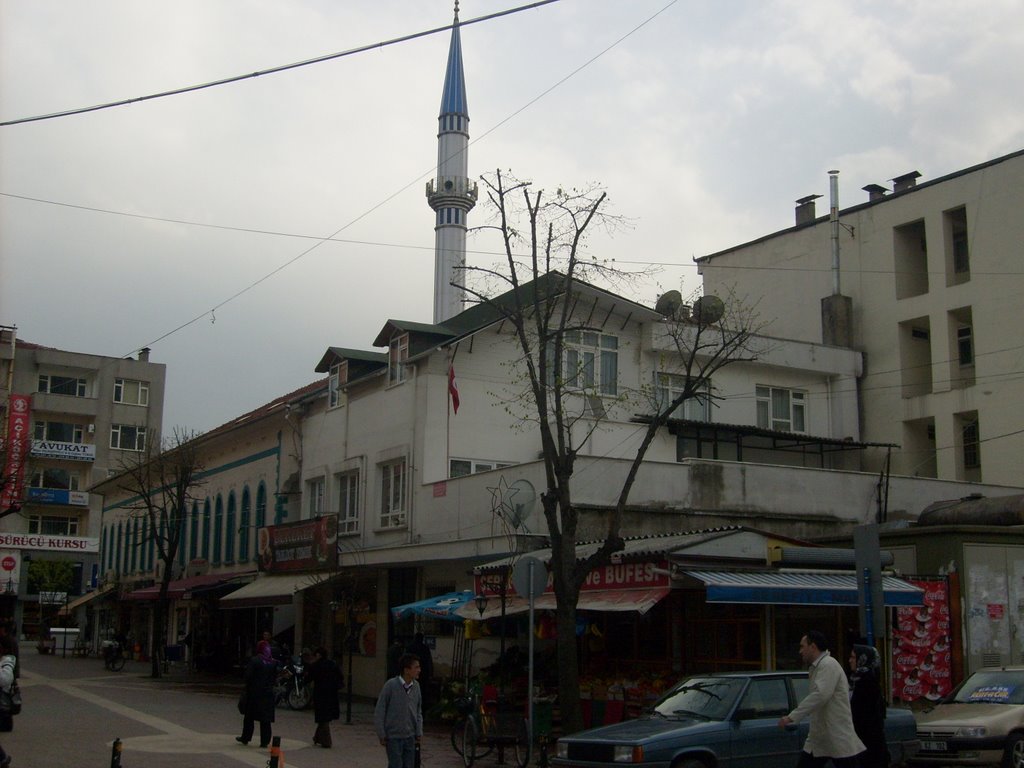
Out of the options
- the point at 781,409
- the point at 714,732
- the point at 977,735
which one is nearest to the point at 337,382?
the point at 781,409

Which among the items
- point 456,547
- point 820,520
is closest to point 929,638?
point 820,520

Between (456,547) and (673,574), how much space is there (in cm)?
831

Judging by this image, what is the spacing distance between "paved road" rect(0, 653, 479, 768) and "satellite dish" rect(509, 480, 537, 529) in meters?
4.56

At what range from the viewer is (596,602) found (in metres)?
18.6

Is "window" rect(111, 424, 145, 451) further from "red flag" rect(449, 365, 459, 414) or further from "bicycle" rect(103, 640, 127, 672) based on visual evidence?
"red flag" rect(449, 365, 459, 414)

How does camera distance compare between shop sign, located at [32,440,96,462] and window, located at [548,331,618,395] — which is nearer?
window, located at [548,331,618,395]

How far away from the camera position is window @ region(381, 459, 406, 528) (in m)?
28.9

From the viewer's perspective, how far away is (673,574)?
57.4 ft

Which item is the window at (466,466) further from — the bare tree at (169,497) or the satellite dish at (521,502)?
the bare tree at (169,497)

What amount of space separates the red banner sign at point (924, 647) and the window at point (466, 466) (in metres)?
11.1

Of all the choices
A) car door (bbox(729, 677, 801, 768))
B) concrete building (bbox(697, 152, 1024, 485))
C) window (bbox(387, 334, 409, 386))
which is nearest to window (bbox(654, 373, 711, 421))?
concrete building (bbox(697, 152, 1024, 485))

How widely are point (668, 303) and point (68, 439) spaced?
183 ft

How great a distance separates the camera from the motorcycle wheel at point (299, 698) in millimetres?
26109

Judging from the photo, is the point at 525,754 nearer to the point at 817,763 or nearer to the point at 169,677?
the point at 817,763
